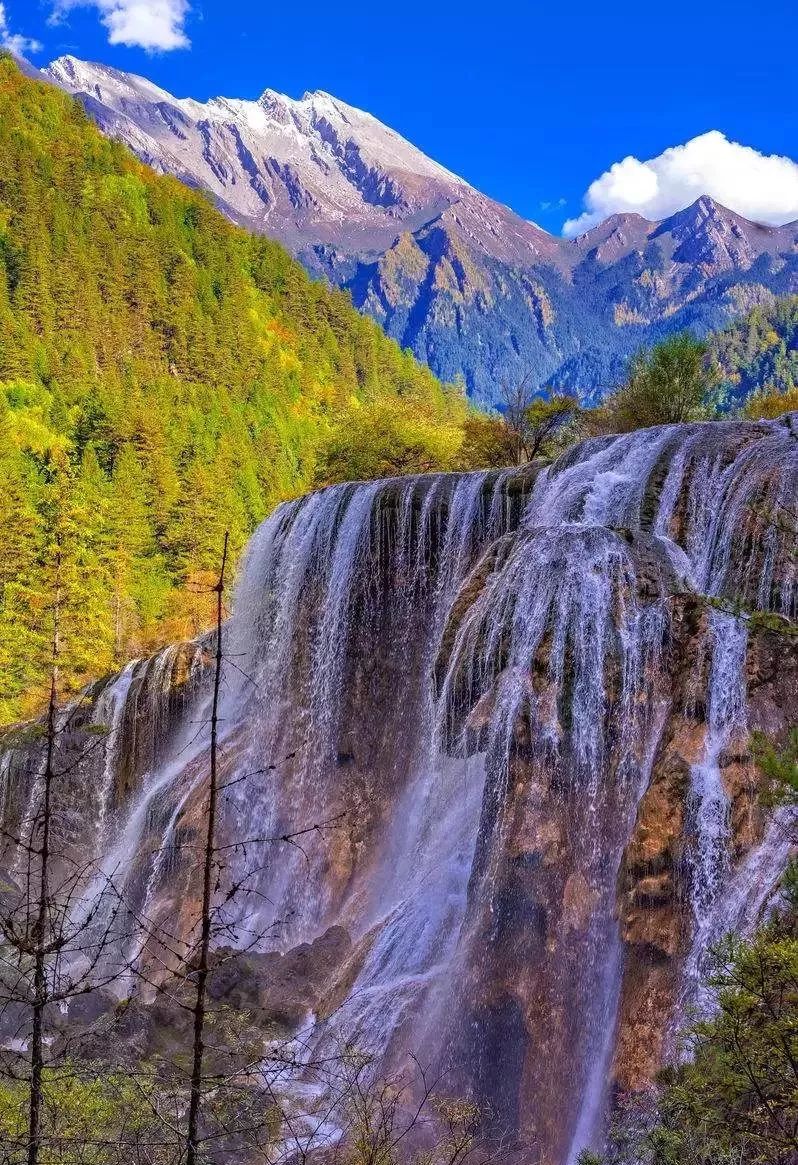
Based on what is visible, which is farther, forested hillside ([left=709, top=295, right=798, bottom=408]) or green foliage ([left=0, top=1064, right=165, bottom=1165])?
forested hillside ([left=709, top=295, right=798, bottom=408])

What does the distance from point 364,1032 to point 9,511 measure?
35656 mm

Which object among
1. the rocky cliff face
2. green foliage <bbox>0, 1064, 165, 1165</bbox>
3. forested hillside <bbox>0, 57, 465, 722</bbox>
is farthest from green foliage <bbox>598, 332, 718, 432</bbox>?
green foliage <bbox>0, 1064, 165, 1165</bbox>

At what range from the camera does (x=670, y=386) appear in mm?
33625

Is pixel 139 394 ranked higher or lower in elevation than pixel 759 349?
lower

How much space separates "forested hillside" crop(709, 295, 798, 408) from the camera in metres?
127

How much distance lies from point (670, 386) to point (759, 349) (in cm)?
11239

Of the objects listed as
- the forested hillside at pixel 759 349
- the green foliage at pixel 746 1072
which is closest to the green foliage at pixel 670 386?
the green foliage at pixel 746 1072

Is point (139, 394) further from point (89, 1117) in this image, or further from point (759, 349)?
point (759, 349)

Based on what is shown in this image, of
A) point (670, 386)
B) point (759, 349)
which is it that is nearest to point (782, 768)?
point (670, 386)

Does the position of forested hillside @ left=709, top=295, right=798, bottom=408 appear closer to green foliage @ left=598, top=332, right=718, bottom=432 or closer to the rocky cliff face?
green foliage @ left=598, top=332, right=718, bottom=432

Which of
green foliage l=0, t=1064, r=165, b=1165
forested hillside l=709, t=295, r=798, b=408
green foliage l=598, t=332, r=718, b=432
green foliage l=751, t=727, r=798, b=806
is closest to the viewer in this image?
green foliage l=751, t=727, r=798, b=806

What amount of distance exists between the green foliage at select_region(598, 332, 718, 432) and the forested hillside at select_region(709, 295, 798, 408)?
321 feet

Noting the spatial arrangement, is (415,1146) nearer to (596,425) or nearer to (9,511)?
(596,425)

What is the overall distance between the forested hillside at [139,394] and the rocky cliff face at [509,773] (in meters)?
14.3
